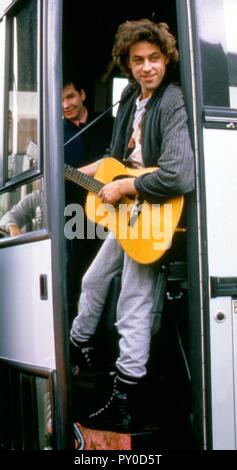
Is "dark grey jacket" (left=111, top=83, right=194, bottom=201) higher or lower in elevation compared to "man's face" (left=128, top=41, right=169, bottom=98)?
lower

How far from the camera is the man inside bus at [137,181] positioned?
230 centimetres

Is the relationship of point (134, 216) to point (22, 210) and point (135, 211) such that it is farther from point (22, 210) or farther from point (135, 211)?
point (22, 210)

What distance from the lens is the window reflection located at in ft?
7.38

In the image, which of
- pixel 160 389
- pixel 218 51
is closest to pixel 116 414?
pixel 160 389


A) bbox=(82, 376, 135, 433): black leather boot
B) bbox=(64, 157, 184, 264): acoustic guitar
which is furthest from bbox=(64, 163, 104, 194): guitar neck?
bbox=(82, 376, 135, 433): black leather boot

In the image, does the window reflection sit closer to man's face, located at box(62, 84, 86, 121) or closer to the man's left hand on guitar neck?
the man's left hand on guitar neck

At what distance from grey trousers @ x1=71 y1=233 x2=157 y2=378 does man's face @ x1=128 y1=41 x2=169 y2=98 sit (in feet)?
2.66

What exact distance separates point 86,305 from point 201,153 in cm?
104

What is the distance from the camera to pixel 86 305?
2.78 m

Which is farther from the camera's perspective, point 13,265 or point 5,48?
point 5,48

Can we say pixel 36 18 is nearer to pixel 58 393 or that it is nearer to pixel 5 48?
pixel 5 48

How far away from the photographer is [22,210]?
240cm
